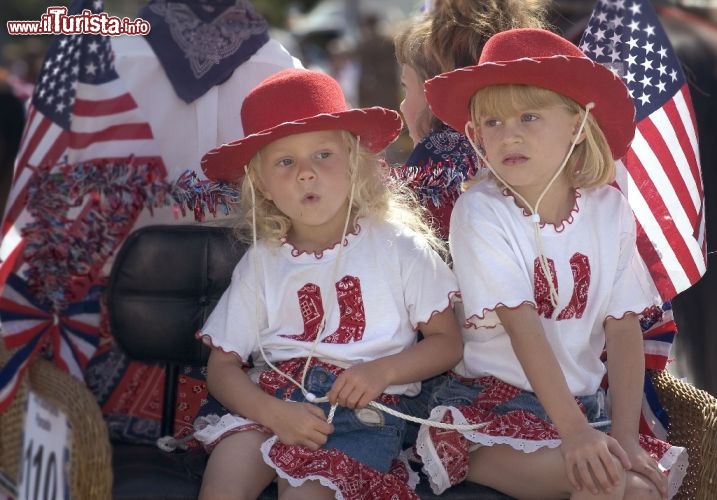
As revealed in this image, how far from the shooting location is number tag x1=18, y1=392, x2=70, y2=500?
313 cm

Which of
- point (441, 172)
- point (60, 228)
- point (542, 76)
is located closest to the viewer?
point (542, 76)

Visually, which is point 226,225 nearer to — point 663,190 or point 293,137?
point 293,137

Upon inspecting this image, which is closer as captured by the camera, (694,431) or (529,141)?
(529,141)

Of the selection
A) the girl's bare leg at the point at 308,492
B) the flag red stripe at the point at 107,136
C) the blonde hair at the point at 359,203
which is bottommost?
the girl's bare leg at the point at 308,492

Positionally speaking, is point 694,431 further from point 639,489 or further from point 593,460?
point 593,460

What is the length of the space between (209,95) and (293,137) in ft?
2.86

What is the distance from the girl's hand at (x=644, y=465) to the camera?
3002mm

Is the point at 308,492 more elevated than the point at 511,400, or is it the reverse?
the point at 511,400

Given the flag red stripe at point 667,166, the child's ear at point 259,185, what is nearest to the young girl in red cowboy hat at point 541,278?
the flag red stripe at point 667,166

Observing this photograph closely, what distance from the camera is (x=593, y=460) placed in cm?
291

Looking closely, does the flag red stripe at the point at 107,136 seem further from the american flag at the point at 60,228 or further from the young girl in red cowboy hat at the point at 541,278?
the young girl in red cowboy hat at the point at 541,278

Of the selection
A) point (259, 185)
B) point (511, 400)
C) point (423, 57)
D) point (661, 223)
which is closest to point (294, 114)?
point (259, 185)

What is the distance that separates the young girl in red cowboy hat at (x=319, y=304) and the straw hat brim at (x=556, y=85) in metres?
0.19

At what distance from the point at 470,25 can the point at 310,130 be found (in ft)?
2.59
